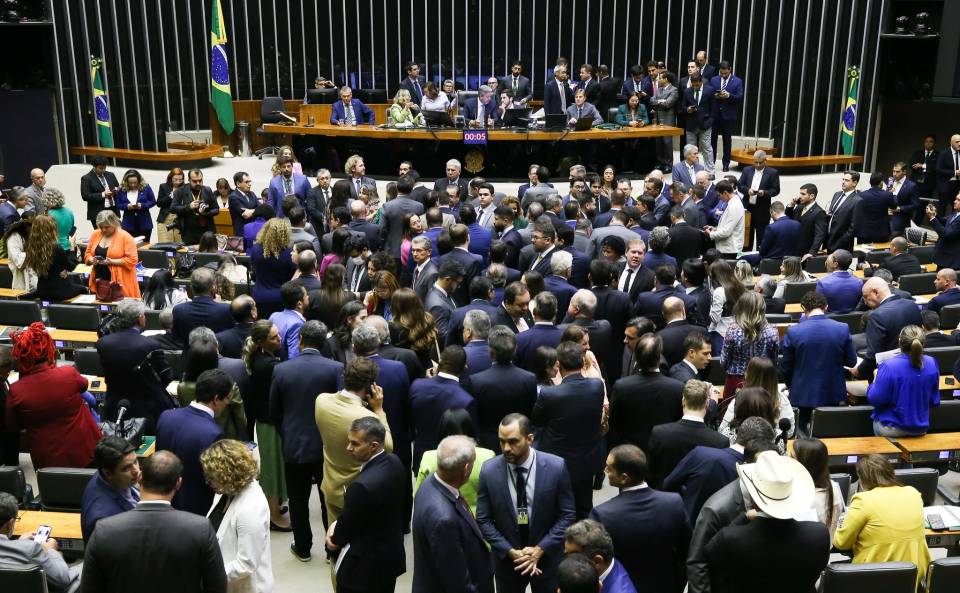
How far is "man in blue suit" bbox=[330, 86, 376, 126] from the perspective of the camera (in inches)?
599

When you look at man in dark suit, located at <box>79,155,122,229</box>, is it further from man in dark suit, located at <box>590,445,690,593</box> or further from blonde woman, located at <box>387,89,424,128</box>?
man in dark suit, located at <box>590,445,690,593</box>

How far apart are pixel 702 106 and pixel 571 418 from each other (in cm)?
1148

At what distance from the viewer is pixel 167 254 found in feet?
32.4

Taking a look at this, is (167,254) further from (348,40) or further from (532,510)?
(348,40)

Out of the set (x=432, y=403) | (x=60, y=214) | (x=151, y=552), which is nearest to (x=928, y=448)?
(x=432, y=403)

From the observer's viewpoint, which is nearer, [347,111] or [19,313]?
[19,313]

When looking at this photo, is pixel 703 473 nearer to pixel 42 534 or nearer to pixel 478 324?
pixel 478 324

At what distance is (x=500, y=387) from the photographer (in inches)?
203

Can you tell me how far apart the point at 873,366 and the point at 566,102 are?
937 cm

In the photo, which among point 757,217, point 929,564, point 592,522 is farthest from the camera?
point 757,217

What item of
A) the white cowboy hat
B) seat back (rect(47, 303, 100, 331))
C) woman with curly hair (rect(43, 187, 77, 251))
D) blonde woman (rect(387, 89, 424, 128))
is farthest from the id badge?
blonde woman (rect(387, 89, 424, 128))

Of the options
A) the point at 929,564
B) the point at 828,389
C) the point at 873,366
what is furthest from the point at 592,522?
the point at 873,366

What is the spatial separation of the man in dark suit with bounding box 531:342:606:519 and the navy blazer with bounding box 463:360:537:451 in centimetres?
18

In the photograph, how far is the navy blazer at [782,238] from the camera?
1002 centimetres
